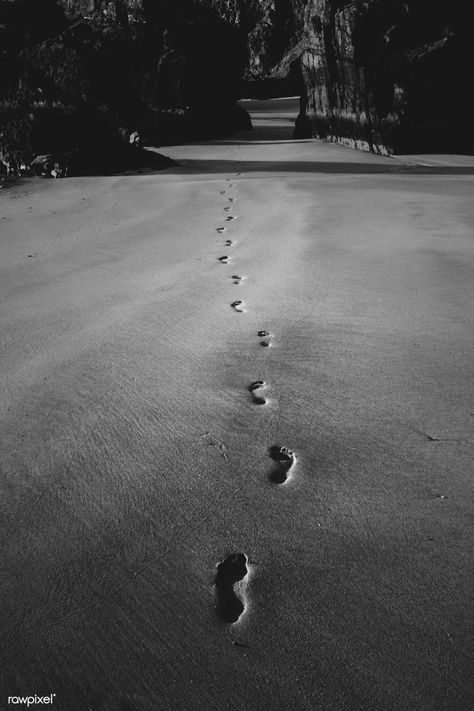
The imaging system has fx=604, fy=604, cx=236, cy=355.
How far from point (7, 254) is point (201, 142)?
271 inches

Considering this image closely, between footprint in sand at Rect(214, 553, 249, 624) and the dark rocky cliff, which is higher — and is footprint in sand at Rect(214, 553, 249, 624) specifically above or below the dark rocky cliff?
below

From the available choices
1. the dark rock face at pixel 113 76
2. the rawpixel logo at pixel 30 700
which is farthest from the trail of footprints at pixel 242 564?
the dark rock face at pixel 113 76

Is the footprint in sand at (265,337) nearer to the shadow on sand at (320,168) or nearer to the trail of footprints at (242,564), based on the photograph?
the trail of footprints at (242,564)

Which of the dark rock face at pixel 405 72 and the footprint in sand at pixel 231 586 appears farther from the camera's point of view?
the dark rock face at pixel 405 72

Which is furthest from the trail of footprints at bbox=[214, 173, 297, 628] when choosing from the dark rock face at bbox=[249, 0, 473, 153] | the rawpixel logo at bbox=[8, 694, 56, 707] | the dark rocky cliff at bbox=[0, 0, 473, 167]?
the dark rock face at bbox=[249, 0, 473, 153]

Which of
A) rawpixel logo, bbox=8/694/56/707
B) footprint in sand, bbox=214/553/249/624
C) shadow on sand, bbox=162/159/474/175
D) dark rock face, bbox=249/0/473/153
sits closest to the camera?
rawpixel logo, bbox=8/694/56/707

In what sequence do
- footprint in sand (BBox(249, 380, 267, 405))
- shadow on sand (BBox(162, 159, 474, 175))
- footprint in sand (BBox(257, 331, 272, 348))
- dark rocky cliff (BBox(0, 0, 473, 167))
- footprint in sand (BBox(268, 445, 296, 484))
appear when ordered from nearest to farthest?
footprint in sand (BBox(268, 445, 296, 484)), footprint in sand (BBox(249, 380, 267, 405)), footprint in sand (BBox(257, 331, 272, 348)), shadow on sand (BBox(162, 159, 474, 175)), dark rocky cliff (BBox(0, 0, 473, 167))

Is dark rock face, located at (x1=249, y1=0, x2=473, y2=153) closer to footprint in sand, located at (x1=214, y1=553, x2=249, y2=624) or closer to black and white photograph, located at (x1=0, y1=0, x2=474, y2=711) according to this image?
black and white photograph, located at (x1=0, y1=0, x2=474, y2=711)

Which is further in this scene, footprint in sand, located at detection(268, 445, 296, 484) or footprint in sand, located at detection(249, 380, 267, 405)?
footprint in sand, located at detection(249, 380, 267, 405)

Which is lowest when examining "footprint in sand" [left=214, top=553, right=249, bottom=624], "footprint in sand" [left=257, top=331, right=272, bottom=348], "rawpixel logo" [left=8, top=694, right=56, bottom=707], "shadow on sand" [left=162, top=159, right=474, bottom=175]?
"shadow on sand" [left=162, top=159, right=474, bottom=175]

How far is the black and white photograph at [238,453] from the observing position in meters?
0.97

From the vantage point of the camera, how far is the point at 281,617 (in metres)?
1.04

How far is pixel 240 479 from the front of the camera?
1.39 meters

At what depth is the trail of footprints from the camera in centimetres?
107
